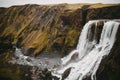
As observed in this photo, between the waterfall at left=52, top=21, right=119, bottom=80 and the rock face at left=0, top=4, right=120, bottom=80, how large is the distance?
349 millimetres

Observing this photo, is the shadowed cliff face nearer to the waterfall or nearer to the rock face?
the rock face

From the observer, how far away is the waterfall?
7.71 metres

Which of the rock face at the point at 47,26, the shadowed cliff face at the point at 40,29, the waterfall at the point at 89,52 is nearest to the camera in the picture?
the waterfall at the point at 89,52

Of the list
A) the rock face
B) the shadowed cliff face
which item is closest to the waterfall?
the rock face

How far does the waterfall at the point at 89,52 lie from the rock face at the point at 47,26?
13.7 inches

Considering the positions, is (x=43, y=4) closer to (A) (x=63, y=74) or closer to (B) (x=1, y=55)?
(B) (x=1, y=55)

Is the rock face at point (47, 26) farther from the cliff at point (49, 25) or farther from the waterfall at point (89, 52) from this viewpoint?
the waterfall at point (89, 52)

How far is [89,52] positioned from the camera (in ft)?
28.1

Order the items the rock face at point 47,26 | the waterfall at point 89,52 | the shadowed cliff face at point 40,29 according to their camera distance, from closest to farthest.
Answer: the waterfall at point 89,52, the rock face at point 47,26, the shadowed cliff face at point 40,29

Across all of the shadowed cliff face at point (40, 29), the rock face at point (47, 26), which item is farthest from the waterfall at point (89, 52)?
the shadowed cliff face at point (40, 29)

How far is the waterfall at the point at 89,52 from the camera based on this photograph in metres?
7.71

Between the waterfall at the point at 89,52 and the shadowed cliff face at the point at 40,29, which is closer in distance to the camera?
the waterfall at the point at 89,52

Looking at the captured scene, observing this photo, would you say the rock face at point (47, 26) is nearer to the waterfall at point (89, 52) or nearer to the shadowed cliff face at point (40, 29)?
the shadowed cliff face at point (40, 29)

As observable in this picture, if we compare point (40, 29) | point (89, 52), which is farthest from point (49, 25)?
point (89, 52)
